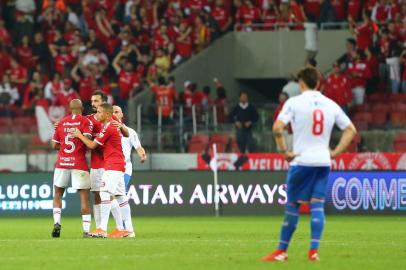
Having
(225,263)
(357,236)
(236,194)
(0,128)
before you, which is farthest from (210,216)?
(225,263)

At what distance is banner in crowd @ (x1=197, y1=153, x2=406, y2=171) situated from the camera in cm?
2953

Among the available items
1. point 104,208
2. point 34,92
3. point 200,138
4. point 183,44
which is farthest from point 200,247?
point 183,44

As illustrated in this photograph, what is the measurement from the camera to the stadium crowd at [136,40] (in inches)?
1339

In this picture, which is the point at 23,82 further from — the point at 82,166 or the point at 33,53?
the point at 82,166

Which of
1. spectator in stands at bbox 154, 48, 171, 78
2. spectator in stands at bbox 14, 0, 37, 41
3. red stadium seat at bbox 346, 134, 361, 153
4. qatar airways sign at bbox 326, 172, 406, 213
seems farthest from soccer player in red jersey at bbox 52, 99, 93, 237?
spectator in stands at bbox 14, 0, 37, 41

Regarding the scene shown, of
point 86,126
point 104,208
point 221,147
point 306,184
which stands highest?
point 86,126

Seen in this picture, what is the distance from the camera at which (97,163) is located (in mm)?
19891

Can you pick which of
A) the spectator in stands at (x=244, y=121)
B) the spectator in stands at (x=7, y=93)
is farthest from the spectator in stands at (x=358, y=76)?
the spectator in stands at (x=7, y=93)

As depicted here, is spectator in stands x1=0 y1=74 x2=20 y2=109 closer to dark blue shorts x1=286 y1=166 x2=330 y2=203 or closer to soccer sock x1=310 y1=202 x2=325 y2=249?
dark blue shorts x1=286 y1=166 x2=330 y2=203

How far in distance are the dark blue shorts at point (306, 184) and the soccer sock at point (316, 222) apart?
0.10 m

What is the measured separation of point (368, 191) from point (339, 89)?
4.46m

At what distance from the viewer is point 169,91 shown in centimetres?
3378

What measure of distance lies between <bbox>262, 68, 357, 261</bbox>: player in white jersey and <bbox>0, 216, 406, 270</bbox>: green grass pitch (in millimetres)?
428

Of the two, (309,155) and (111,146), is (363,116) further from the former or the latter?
(309,155)
